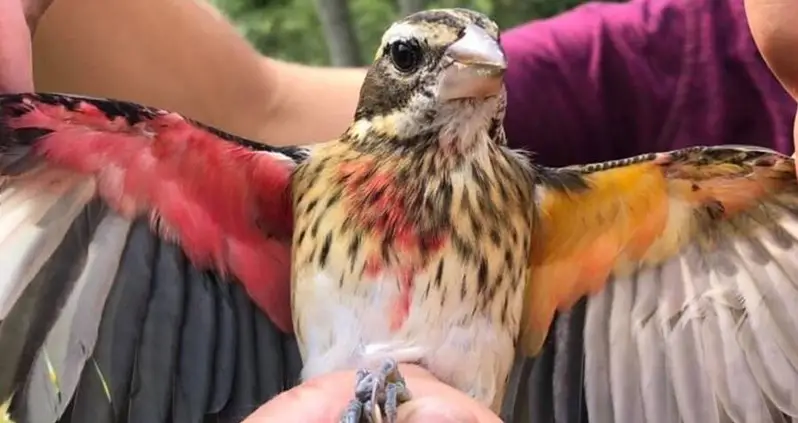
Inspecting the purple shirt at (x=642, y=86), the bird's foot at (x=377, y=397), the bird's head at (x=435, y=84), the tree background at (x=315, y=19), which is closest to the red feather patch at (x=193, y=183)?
the bird's head at (x=435, y=84)

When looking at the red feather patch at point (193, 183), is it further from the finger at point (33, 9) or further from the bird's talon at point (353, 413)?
the bird's talon at point (353, 413)

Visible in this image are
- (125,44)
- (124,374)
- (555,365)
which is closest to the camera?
(124,374)

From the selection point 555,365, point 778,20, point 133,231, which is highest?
point 778,20

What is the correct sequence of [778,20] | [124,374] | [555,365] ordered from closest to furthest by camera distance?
[778,20], [124,374], [555,365]

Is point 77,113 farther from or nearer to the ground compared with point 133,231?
farther from the ground

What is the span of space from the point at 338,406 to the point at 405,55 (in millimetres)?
314

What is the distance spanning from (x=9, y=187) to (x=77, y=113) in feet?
0.26

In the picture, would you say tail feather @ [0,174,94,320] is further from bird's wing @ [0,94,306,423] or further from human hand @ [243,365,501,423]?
human hand @ [243,365,501,423]

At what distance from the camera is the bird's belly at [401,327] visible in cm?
87

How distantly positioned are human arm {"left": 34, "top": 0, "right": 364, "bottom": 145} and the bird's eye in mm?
481

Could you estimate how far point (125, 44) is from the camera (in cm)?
128

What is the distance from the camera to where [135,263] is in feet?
2.98

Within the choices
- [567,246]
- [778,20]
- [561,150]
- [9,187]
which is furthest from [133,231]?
[561,150]

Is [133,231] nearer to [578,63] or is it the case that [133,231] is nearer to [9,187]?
[9,187]
